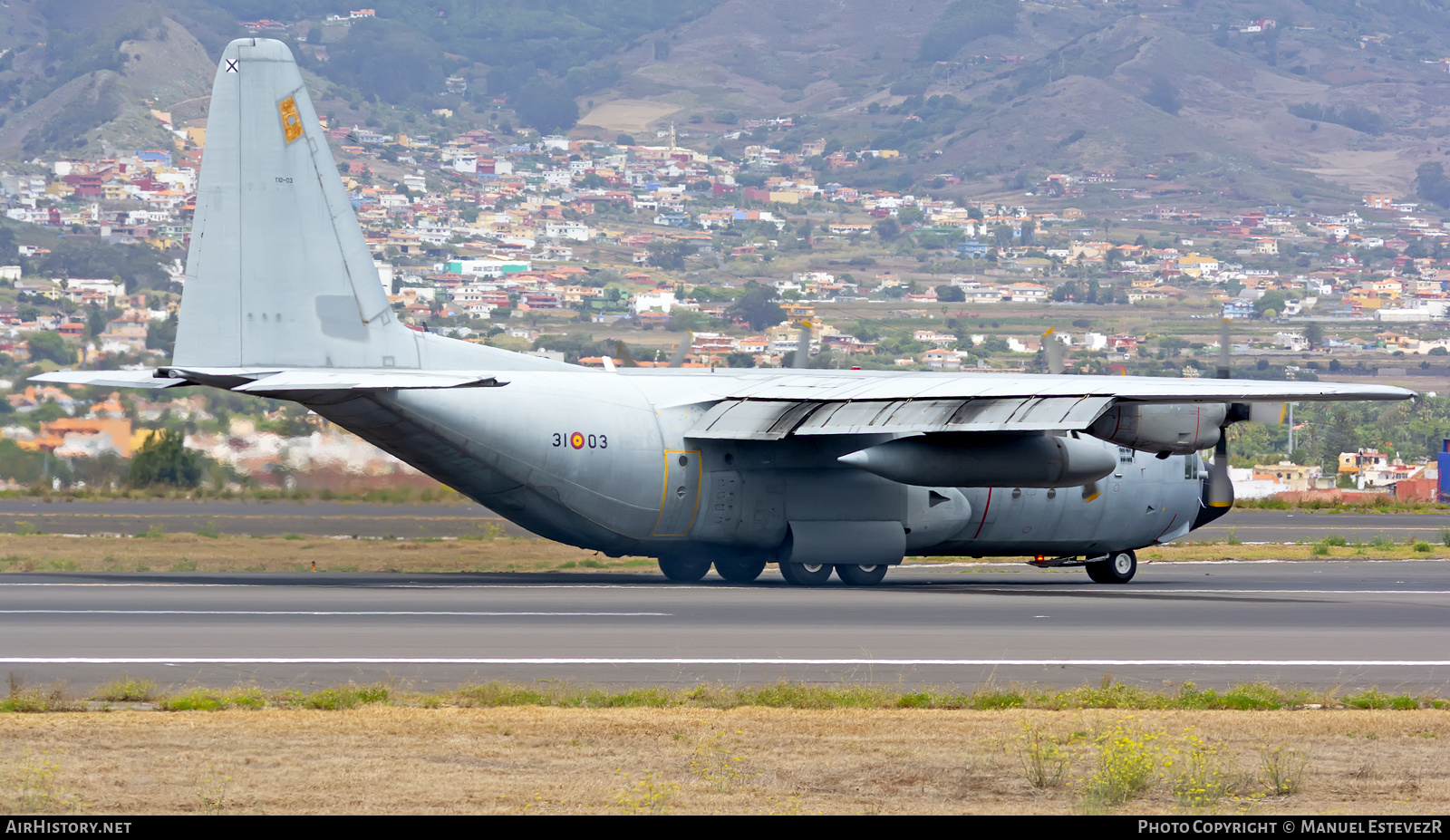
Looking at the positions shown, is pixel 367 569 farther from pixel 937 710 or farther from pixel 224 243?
pixel 937 710

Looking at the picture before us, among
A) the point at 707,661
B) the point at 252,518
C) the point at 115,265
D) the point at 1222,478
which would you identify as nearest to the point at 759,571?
the point at 1222,478

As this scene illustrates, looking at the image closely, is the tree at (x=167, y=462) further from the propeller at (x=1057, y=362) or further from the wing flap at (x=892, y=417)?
the propeller at (x=1057, y=362)

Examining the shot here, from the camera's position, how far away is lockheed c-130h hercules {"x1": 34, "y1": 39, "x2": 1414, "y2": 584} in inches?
1000

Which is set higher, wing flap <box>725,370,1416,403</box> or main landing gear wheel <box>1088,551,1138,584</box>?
wing flap <box>725,370,1416,403</box>

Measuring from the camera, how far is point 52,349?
272 ft

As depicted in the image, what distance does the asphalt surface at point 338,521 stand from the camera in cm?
4197

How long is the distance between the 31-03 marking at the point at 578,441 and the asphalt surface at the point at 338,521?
49.0ft

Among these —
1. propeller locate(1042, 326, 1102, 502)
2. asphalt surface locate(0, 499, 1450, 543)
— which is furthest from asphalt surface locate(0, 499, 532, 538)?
propeller locate(1042, 326, 1102, 502)

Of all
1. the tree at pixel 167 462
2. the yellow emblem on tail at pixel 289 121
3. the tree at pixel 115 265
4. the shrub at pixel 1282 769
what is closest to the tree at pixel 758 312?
the tree at pixel 115 265

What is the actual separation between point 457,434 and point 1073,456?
413 inches

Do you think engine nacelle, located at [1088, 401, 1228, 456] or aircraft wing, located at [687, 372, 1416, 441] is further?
engine nacelle, located at [1088, 401, 1228, 456]

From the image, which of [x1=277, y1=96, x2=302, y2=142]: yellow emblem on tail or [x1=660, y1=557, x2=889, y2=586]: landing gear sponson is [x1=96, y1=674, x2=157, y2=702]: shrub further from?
[x1=660, y1=557, x2=889, y2=586]: landing gear sponson

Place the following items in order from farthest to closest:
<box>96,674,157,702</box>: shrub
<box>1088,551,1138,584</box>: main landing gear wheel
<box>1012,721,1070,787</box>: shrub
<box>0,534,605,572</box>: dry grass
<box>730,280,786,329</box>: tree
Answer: <box>730,280,786,329</box>: tree
<box>1088,551,1138,584</box>: main landing gear wheel
<box>0,534,605,572</box>: dry grass
<box>96,674,157,702</box>: shrub
<box>1012,721,1070,787</box>: shrub

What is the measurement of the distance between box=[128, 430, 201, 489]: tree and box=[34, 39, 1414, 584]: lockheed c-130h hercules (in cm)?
1793
